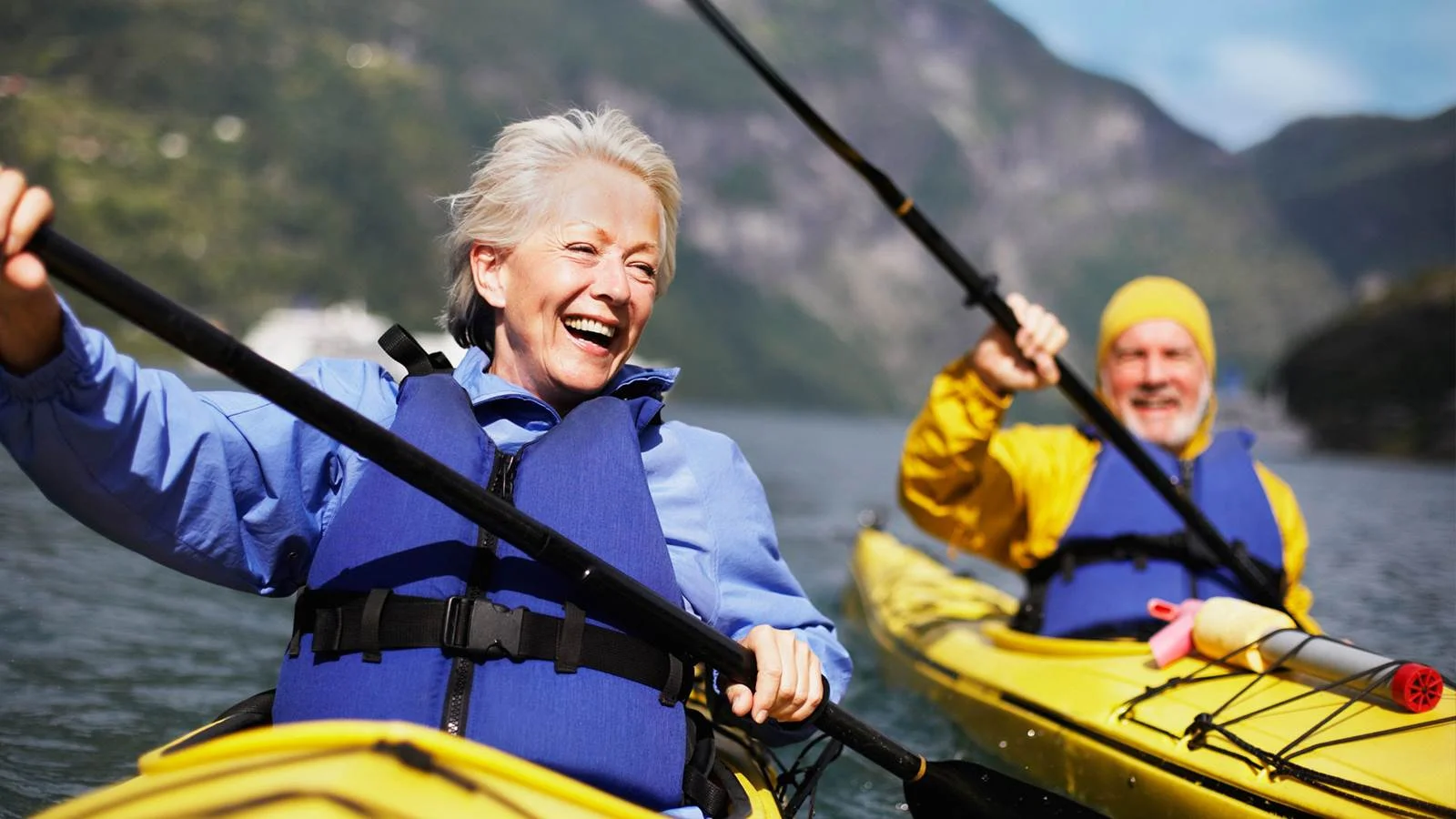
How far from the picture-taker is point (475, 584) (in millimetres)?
2373

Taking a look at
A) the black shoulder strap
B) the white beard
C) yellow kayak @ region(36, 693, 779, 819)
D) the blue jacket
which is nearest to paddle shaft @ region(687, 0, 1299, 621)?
the white beard

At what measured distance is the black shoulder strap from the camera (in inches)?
105

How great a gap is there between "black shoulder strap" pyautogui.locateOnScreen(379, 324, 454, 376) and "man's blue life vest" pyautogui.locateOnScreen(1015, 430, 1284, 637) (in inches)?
138

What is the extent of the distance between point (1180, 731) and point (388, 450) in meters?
3.17

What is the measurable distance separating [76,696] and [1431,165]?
220281mm

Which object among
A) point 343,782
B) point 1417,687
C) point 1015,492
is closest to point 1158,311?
point 1015,492

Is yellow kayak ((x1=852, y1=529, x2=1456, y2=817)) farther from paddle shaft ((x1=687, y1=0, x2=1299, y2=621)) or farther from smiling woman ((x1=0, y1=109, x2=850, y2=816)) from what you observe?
smiling woman ((x1=0, y1=109, x2=850, y2=816))

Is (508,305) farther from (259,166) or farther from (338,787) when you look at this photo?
(259,166)

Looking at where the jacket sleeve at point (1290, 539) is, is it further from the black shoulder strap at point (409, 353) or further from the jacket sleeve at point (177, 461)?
the jacket sleeve at point (177, 461)

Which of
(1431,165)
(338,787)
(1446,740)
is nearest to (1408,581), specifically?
(1446,740)

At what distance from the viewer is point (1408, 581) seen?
34.7 feet

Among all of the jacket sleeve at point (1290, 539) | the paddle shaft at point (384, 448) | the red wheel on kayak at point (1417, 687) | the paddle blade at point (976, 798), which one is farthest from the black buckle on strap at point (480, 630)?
the jacket sleeve at point (1290, 539)

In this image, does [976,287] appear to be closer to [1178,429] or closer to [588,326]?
[1178,429]

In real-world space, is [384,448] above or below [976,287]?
below
